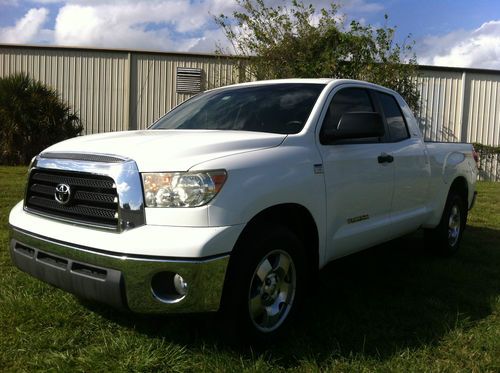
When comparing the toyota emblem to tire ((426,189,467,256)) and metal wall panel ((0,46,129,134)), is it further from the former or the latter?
metal wall panel ((0,46,129,134))

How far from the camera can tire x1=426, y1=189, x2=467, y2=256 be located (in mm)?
5426

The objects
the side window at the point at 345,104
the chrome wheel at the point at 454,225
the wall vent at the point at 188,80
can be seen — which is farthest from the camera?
the wall vent at the point at 188,80

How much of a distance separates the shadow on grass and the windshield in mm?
1231

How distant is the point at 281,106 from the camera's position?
3.84 meters

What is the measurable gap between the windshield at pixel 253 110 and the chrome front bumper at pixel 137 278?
1.35m

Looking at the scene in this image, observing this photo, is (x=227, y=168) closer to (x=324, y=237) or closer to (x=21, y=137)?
(x=324, y=237)

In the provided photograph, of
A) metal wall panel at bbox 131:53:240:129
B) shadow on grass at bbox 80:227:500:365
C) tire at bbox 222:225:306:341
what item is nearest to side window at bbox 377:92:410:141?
shadow on grass at bbox 80:227:500:365

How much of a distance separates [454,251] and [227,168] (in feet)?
13.1

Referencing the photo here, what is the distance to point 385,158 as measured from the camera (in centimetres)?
414

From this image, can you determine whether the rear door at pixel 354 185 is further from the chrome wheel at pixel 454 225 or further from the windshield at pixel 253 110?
the chrome wheel at pixel 454 225

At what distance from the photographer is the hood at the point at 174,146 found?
2.73 m

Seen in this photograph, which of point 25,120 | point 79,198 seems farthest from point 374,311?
point 25,120

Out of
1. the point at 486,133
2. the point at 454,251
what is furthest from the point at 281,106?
the point at 486,133

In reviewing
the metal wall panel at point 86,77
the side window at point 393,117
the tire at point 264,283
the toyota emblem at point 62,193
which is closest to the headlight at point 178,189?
the tire at point 264,283
